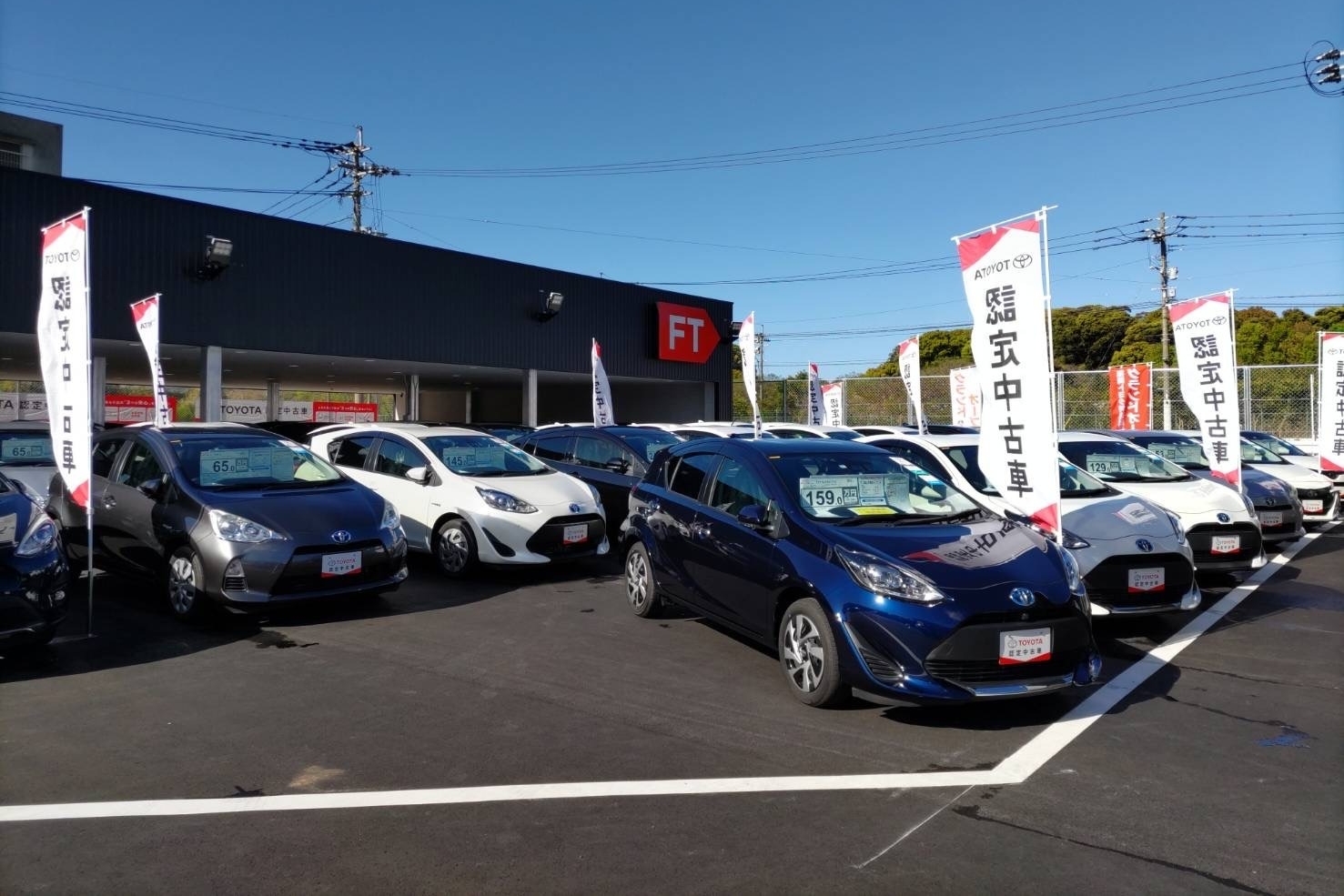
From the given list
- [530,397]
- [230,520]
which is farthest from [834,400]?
[230,520]

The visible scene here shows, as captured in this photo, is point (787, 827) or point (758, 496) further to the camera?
point (758, 496)

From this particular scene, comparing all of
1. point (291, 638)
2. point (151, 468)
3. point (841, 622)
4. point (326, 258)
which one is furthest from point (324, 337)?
point (841, 622)

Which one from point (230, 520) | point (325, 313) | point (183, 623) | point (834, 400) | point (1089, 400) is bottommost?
point (183, 623)

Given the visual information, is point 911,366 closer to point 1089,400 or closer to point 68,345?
point 1089,400

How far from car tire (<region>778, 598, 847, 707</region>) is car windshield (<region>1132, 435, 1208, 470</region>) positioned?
919 centimetres

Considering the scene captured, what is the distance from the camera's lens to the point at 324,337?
19.3 metres

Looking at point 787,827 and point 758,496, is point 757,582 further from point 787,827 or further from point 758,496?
point 787,827

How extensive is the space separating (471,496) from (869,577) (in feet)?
17.3

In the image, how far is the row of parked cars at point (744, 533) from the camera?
485cm

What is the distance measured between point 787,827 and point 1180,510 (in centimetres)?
694

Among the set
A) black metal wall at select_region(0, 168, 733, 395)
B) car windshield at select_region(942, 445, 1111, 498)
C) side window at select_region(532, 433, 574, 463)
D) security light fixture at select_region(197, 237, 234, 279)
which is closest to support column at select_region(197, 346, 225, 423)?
black metal wall at select_region(0, 168, 733, 395)

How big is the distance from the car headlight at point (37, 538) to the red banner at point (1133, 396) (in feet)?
69.2

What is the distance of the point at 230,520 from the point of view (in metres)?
6.98

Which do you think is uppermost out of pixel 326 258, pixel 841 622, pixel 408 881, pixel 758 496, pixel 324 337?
pixel 326 258
